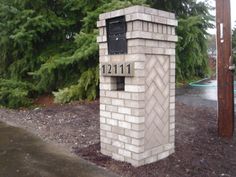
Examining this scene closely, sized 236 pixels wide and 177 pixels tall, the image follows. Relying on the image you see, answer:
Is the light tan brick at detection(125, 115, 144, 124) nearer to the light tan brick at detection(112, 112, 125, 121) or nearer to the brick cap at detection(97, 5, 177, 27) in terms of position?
the light tan brick at detection(112, 112, 125, 121)

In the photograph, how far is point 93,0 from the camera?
8.55m

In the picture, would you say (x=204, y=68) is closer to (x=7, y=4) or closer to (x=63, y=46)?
(x=63, y=46)

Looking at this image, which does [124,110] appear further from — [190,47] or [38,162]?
[190,47]

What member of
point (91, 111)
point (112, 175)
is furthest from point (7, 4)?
point (112, 175)

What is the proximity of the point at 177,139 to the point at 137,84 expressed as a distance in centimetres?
158

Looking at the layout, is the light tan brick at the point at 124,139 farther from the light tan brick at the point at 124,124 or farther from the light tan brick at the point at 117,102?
the light tan brick at the point at 117,102

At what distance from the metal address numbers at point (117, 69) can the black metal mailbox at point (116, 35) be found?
0.52ft

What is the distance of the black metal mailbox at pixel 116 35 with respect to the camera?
11.8 ft

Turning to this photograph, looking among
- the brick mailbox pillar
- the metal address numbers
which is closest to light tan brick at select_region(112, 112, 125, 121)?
the brick mailbox pillar

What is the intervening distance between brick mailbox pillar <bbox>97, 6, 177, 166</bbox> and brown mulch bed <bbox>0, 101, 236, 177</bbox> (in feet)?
0.65

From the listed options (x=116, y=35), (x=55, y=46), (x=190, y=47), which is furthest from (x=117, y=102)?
(x=190, y=47)

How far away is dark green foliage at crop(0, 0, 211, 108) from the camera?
811 cm

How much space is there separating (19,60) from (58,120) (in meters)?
4.73

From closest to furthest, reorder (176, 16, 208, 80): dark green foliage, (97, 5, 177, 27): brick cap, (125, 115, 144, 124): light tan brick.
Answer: (97, 5, 177, 27): brick cap < (125, 115, 144, 124): light tan brick < (176, 16, 208, 80): dark green foliage
